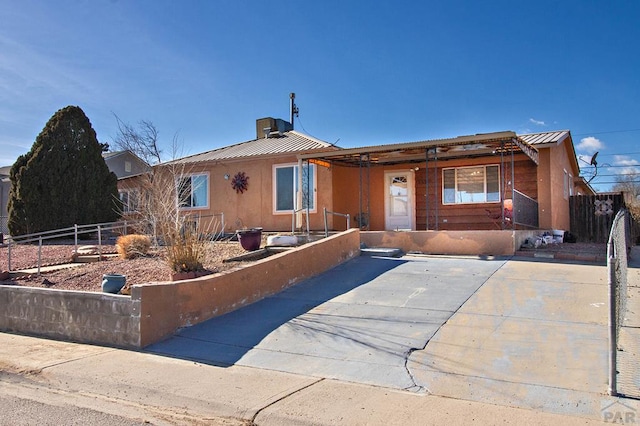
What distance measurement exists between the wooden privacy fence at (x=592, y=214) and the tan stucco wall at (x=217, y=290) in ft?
40.8

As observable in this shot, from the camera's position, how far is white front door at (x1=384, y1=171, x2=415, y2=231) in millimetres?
16609

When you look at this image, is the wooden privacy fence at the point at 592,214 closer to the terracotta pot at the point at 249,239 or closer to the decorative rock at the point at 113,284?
the terracotta pot at the point at 249,239

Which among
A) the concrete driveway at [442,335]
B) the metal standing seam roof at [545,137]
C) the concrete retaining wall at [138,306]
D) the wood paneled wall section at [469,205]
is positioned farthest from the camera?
the wood paneled wall section at [469,205]

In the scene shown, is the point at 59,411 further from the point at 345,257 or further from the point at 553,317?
the point at 345,257

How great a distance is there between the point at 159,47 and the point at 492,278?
10.9m

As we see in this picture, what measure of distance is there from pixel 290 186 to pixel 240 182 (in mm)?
2021

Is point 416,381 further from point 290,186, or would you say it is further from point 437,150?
point 290,186

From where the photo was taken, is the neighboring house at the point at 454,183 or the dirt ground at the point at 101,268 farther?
the neighboring house at the point at 454,183

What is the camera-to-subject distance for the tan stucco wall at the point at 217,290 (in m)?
6.90

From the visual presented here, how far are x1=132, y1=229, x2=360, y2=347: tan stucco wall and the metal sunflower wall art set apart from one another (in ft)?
24.1

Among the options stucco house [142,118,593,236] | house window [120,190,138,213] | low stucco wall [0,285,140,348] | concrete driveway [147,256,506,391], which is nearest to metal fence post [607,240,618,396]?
concrete driveway [147,256,506,391]

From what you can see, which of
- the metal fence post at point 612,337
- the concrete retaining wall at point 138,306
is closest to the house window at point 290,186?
the concrete retaining wall at point 138,306

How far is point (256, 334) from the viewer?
685 cm

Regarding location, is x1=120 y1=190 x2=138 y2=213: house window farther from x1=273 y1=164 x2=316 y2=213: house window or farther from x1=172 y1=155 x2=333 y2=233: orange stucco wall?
x1=273 y1=164 x2=316 y2=213: house window
